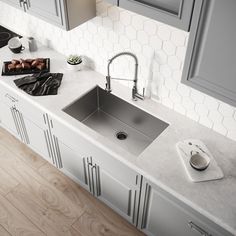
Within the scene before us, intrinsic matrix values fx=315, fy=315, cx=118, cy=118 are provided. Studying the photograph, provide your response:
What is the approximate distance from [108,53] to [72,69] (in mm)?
388

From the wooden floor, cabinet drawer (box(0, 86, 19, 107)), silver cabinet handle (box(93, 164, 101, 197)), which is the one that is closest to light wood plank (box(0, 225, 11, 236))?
the wooden floor

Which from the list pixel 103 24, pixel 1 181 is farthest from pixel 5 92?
pixel 103 24

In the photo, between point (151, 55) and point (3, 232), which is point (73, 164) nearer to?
point (3, 232)

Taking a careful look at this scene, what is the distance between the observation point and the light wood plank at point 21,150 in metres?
3.20

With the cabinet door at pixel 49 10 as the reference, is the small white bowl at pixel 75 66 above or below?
below

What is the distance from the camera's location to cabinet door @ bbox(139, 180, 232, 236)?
187 cm

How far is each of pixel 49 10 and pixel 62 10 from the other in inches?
5.4

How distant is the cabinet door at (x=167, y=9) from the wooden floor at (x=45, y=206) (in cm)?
185

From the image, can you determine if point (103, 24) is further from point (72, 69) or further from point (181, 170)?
point (181, 170)

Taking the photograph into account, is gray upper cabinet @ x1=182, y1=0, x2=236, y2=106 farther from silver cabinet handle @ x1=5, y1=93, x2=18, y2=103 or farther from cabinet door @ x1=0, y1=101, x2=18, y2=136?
cabinet door @ x1=0, y1=101, x2=18, y2=136

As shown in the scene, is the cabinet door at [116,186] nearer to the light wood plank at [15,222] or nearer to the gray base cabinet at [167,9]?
the light wood plank at [15,222]

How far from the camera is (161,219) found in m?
2.21

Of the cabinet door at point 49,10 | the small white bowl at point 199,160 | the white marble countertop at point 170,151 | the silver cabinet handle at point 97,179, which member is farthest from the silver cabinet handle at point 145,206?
the cabinet door at point 49,10

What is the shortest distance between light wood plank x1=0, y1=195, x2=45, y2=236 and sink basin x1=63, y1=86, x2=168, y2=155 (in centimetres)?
102
